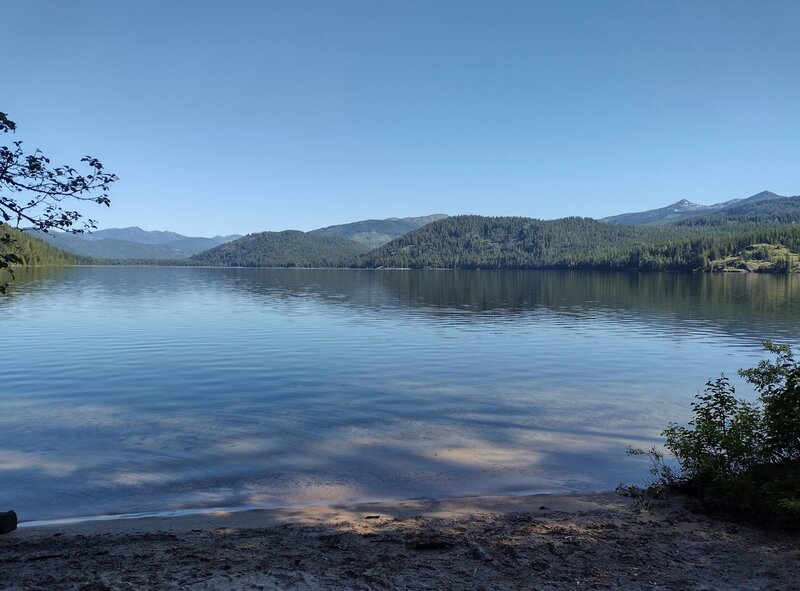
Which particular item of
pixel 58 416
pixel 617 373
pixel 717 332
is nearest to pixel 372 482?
pixel 58 416

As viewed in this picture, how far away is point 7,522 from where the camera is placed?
455 inches

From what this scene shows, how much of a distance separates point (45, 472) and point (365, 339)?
29868mm

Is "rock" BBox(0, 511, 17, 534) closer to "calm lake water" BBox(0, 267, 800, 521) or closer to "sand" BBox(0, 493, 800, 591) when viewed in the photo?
"sand" BBox(0, 493, 800, 591)

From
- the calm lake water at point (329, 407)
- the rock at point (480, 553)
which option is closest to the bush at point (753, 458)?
the calm lake water at point (329, 407)

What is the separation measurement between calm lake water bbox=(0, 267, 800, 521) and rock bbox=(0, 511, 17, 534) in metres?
1.68

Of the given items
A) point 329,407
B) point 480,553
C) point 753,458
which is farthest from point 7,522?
point 753,458

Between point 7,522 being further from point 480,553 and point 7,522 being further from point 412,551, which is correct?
point 480,553

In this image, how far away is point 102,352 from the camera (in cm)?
3762

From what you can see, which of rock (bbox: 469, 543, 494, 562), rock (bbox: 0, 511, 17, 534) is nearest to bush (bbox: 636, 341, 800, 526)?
rock (bbox: 469, 543, 494, 562)

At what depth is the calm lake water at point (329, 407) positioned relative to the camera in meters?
15.5

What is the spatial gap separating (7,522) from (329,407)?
43.7 ft

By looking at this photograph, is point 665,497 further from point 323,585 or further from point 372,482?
point 323,585

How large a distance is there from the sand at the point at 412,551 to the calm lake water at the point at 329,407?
2.25m

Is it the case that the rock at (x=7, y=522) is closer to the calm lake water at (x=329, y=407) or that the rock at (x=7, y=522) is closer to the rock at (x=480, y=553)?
the calm lake water at (x=329, y=407)
